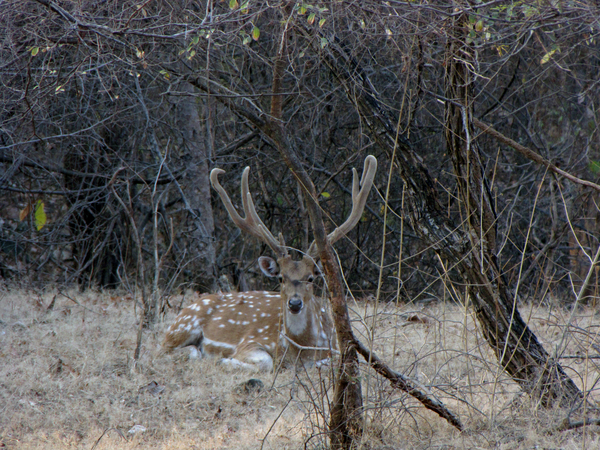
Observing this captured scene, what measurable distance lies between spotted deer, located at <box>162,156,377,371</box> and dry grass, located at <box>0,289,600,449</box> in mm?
298

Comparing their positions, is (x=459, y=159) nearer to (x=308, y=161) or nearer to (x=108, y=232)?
(x=308, y=161)

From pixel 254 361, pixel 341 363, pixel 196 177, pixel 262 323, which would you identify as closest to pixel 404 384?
pixel 341 363

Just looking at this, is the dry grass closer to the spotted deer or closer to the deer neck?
the spotted deer

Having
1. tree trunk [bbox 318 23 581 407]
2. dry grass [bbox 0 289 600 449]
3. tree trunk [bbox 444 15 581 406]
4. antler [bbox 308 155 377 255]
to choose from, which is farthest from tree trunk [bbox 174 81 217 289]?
tree trunk [bbox 444 15 581 406]

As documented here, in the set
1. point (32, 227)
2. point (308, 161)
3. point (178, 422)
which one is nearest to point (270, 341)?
point (178, 422)

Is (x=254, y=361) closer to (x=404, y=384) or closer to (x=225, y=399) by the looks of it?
(x=225, y=399)

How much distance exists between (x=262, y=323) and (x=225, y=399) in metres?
1.80

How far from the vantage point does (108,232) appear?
9719 mm

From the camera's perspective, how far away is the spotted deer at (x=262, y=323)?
19.6 ft

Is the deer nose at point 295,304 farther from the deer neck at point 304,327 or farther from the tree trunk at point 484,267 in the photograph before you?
the tree trunk at point 484,267

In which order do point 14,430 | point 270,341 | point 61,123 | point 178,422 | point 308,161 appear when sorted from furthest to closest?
1. point 308,161
2. point 61,123
3. point 270,341
4. point 178,422
5. point 14,430

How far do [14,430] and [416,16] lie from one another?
3.89 m

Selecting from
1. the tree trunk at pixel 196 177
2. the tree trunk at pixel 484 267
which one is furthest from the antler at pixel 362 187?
the tree trunk at pixel 196 177

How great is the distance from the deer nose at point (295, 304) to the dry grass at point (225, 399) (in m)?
0.56
